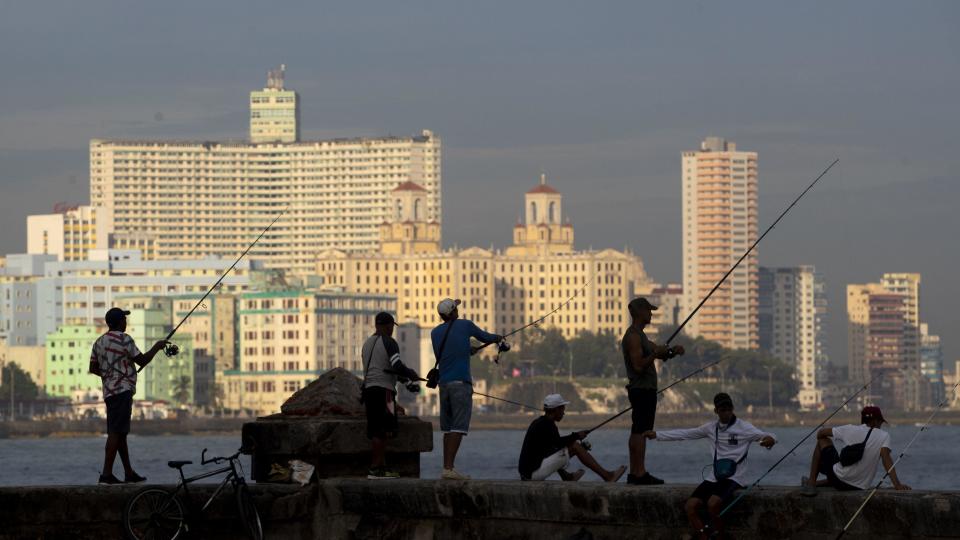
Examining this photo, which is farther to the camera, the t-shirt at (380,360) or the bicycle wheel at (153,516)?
the t-shirt at (380,360)

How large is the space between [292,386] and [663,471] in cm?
10161

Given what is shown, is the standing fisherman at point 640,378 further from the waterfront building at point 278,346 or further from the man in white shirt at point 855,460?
the waterfront building at point 278,346

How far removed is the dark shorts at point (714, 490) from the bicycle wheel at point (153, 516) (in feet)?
10.7

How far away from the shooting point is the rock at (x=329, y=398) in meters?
13.8

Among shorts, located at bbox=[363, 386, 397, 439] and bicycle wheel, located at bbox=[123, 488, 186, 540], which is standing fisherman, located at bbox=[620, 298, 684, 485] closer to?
shorts, located at bbox=[363, 386, 397, 439]

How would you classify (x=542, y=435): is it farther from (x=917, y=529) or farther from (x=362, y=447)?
(x=917, y=529)

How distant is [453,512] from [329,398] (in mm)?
1510

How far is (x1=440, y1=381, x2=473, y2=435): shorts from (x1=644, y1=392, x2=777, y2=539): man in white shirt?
1.92 metres

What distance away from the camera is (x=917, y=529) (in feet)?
35.2

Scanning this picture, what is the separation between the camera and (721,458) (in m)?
12.1

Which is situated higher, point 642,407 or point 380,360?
point 380,360

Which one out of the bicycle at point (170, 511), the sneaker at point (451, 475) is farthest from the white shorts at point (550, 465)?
the bicycle at point (170, 511)

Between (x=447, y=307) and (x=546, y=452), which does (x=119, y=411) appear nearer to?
(x=447, y=307)

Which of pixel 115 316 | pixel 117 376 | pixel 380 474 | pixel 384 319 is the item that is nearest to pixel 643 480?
pixel 380 474
